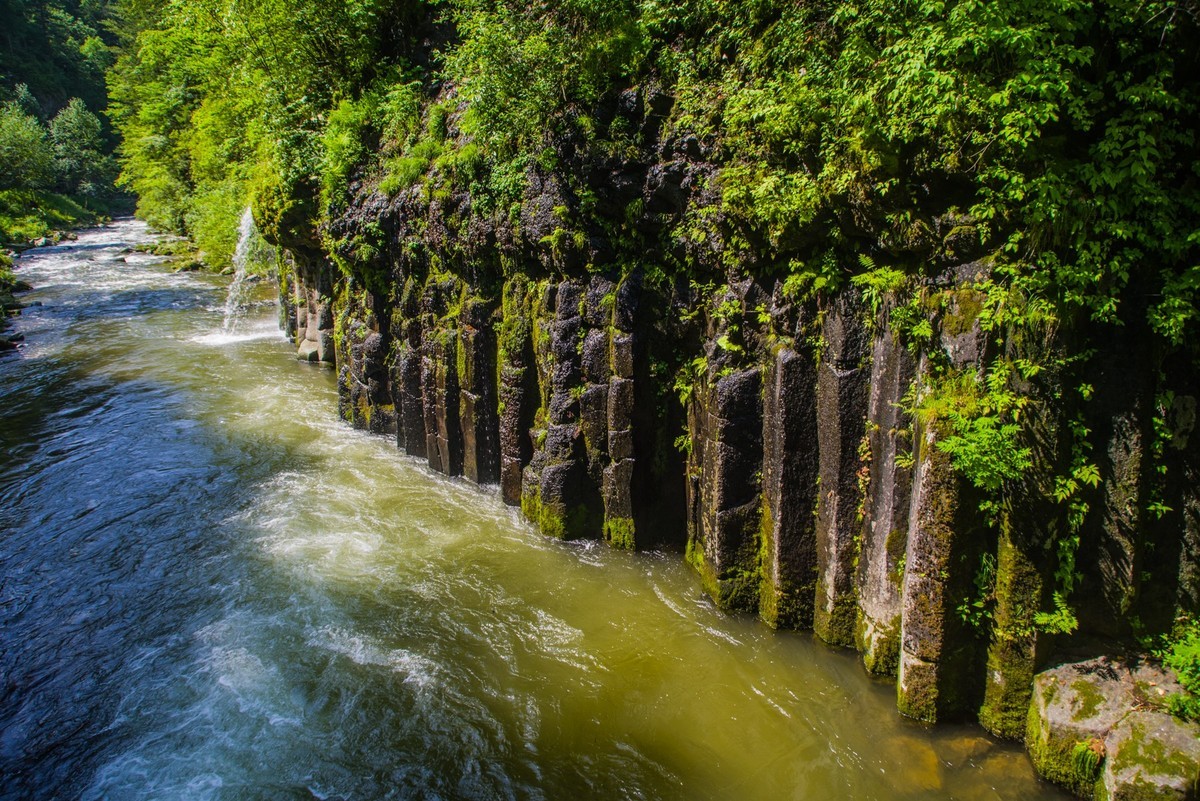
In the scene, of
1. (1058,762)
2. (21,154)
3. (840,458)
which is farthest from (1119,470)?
(21,154)

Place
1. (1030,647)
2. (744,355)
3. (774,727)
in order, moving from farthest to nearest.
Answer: (744,355) < (774,727) < (1030,647)

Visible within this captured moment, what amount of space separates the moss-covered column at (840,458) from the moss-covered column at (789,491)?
5.3 inches

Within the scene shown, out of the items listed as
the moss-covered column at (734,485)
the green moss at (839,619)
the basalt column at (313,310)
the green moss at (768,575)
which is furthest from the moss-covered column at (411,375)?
the green moss at (839,619)

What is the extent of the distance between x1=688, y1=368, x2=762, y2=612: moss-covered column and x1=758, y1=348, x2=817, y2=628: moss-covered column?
0.21 metres

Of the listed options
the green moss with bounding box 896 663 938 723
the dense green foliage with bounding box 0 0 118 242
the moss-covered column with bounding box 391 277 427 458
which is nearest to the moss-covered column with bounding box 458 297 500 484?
the moss-covered column with bounding box 391 277 427 458

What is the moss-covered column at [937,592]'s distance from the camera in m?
6.04

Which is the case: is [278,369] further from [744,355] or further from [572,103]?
[744,355]

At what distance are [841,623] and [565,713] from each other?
3.10 metres

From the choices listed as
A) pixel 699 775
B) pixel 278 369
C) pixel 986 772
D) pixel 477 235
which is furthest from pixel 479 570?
pixel 278 369

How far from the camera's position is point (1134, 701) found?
5.62 meters

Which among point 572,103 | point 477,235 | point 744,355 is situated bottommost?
point 744,355

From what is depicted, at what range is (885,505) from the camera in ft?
22.0

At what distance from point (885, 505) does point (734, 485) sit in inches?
74.8

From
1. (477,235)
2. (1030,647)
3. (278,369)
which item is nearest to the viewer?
(1030,647)
